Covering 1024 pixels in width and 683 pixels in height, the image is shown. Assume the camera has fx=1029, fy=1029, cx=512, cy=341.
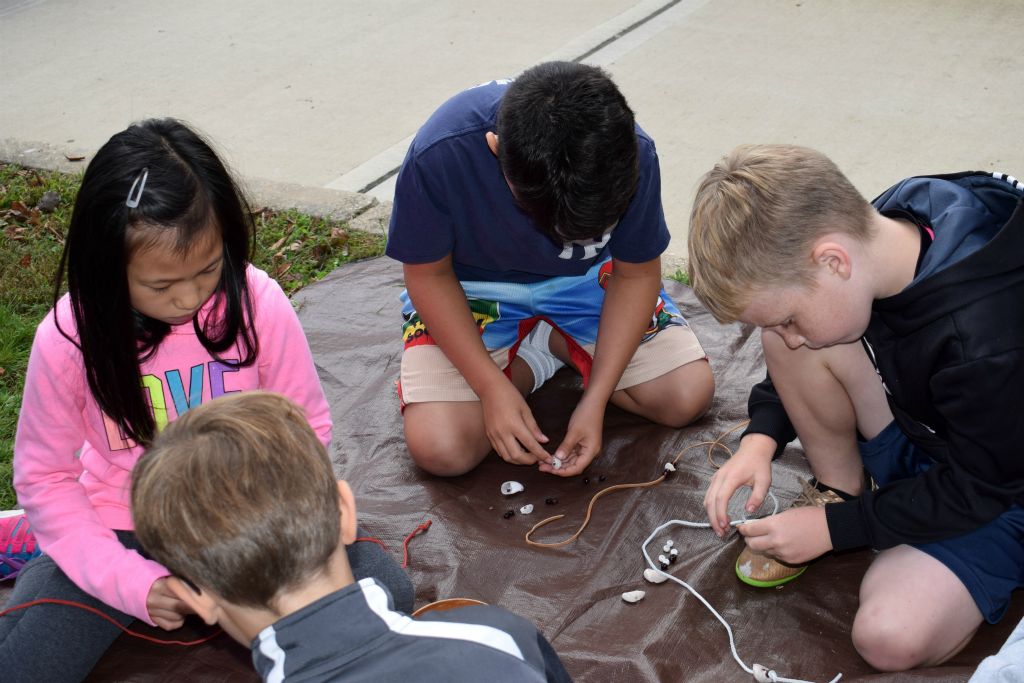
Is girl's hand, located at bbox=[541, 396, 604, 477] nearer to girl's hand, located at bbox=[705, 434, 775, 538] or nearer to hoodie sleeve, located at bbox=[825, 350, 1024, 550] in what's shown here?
girl's hand, located at bbox=[705, 434, 775, 538]

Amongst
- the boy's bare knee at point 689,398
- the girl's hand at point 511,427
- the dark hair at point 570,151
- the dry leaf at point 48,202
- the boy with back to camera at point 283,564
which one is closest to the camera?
the boy with back to camera at point 283,564

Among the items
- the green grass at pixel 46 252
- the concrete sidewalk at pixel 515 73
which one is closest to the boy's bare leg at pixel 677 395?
the concrete sidewalk at pixel 515 73

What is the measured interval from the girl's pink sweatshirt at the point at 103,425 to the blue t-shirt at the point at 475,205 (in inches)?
15.5

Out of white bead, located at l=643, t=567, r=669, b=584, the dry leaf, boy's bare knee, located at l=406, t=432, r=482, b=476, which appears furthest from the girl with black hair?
the dry leaf

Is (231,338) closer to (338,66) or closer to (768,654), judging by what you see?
(768,654)

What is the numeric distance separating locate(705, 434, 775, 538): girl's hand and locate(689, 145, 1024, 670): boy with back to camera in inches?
0.6

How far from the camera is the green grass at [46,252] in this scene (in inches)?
130

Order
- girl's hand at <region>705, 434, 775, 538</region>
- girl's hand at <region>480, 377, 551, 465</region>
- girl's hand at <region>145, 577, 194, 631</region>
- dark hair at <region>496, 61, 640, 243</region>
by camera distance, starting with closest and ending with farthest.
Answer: dark hair at <region>496, 61, 640, 243</region> < girl's hand at <region>145, 577, 194, 631</region> < girl's hand at <region>705, 434, 775, 538</region> < girl's hand at <region>480, 377, 551, 465</region>

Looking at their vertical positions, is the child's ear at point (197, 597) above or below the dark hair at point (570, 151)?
below

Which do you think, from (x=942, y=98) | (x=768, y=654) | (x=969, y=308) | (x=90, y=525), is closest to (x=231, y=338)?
(x=90, y=525)

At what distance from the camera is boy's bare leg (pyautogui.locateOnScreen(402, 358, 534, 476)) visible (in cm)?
257

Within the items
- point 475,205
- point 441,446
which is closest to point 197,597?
point 441,446

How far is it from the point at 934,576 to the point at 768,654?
1.15 ft

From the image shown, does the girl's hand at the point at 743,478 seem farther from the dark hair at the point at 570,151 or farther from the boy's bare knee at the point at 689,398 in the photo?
the dark hair at the point at 570,151
